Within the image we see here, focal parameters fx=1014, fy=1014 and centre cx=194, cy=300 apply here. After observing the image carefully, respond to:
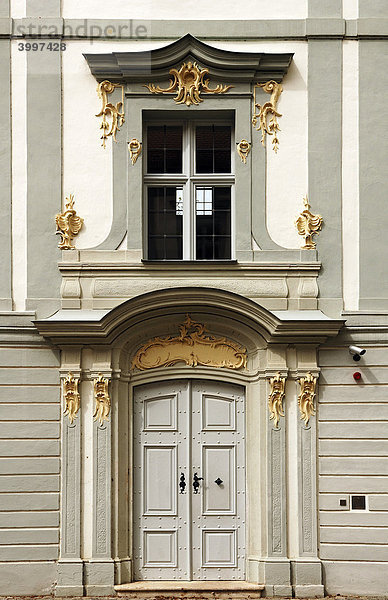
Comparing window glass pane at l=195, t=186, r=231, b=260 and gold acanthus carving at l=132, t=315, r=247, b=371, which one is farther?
window glass pane at l=195, t=186, r=231, b=260

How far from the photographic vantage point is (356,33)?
13250mm

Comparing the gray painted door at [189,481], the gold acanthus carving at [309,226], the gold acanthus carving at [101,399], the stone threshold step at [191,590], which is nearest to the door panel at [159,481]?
the gray painted door at [189,481]

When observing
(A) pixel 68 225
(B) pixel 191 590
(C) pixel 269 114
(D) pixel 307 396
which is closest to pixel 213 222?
(C) pixel 269 114

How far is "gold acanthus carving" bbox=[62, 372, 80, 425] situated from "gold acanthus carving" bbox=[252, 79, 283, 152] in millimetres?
3932

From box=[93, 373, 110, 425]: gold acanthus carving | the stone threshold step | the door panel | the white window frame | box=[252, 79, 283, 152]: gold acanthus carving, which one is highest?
box=[252, 79, 283, 152]: gold acanthus carving

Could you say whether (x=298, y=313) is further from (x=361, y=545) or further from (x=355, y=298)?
(x=361, y=545)

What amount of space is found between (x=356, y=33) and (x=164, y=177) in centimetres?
313

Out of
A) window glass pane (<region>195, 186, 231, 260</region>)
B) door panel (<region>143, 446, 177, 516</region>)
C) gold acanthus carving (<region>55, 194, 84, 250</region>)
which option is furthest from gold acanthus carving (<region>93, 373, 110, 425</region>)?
window glass pane (<region>195, 186, 231, 260</region>)

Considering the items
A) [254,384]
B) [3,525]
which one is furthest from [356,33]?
[3,525]

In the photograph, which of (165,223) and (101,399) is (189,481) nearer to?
(101,399)

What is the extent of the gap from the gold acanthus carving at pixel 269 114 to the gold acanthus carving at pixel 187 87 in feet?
1.79

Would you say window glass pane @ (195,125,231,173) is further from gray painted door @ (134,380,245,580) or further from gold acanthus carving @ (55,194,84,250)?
gray painted door @ (134,380,245,580)

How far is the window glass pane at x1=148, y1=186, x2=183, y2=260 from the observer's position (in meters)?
13.3

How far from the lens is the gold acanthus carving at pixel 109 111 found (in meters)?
13.2
